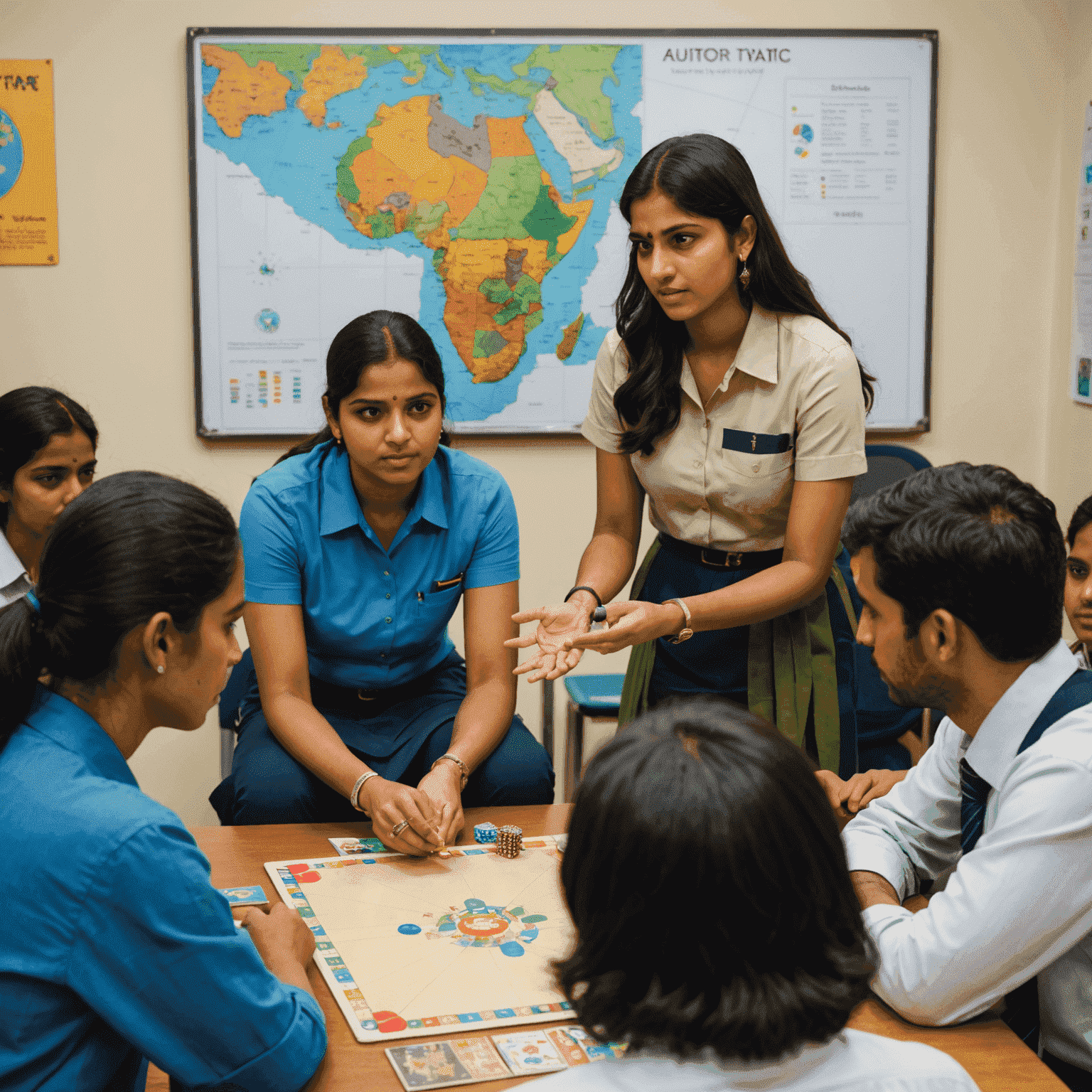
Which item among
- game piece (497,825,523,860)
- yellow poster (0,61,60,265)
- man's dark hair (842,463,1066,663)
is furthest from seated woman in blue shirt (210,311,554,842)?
yellow poster (0,61,60,265)

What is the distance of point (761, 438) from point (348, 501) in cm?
72

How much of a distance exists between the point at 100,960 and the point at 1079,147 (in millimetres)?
3187

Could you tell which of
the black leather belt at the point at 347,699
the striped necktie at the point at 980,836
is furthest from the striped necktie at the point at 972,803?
the black leather belt at the point at 347,699

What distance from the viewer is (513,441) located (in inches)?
130

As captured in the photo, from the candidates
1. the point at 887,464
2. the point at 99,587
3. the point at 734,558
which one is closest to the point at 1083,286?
the point at 887,464

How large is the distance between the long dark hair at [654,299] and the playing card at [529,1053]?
1.16 meters

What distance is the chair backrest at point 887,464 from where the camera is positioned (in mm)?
2725

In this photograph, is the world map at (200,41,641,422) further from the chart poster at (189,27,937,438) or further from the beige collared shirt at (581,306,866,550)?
the beige collared shirt at (581,306,866,550)

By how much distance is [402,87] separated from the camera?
3.10 meters

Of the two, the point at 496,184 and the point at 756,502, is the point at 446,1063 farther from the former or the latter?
the point at 496,184

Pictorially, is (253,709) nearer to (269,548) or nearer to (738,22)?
(269,548)

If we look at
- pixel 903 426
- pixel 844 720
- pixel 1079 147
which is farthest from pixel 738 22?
pixel 844 720

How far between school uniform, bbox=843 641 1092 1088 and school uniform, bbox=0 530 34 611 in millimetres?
1732

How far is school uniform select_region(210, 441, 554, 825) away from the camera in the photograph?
1953mm
